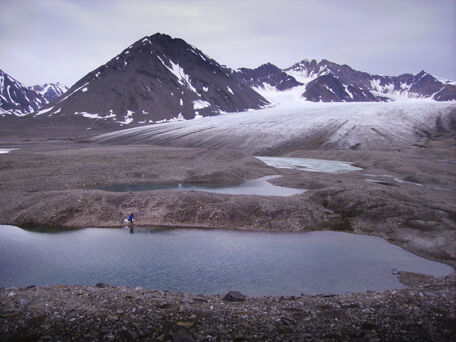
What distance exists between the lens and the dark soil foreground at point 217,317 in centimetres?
1423

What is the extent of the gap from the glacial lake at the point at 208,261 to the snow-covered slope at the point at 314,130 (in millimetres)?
74980

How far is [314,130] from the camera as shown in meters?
117

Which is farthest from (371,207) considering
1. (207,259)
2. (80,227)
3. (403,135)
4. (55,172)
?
(403,135)

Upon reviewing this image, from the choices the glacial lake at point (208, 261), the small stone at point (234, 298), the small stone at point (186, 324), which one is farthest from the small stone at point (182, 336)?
the glacial lake at point (208, 261)

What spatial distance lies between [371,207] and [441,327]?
21.3 m

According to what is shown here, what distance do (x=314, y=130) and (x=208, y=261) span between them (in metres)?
99.7

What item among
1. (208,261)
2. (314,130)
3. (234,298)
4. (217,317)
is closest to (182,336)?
(217,317)

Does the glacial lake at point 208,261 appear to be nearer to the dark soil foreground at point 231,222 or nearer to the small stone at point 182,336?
the dark soil foreground at point 231,222

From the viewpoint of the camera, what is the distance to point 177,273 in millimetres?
22750

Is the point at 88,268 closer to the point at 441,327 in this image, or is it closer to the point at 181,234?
the point at 181,234

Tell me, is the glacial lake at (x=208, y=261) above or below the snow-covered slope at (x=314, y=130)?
below

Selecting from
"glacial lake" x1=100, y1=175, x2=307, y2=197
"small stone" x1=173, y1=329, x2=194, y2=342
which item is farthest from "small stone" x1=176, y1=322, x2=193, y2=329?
"glacial lake" x1=100, y1=175, x2=307, y2=197

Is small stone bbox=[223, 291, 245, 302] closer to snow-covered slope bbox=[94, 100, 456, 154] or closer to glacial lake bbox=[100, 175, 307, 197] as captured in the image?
glacial lake bbox=[100, 175, 307, 197]

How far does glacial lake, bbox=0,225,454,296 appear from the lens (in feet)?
70.0
